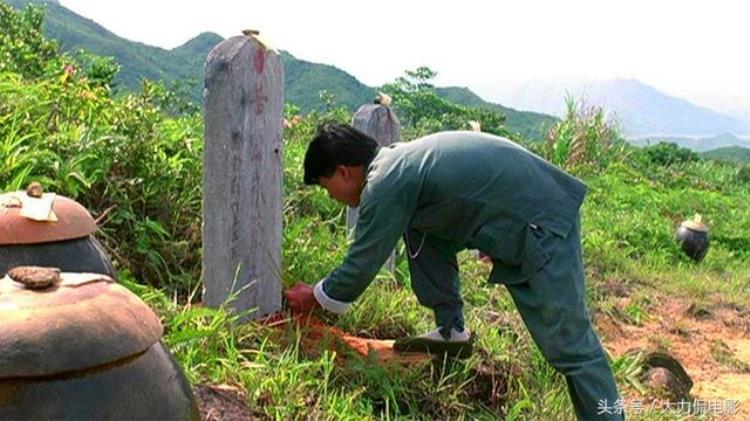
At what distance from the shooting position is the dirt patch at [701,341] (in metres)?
5.11

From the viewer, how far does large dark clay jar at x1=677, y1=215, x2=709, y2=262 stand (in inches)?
352

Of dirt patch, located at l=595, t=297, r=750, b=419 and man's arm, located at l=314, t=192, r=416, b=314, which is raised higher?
man's arm, located at l=314, t=192, r=416, b=314

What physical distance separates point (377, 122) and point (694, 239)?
528 centimetres

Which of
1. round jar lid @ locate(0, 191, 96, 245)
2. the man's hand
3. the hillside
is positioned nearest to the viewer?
round jar lid @ locate(0, 191, 96, 245)

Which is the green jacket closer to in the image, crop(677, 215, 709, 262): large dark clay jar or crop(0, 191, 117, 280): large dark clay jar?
crop(0, 191, 117, 280): large dark clay jar

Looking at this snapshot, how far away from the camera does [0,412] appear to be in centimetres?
140

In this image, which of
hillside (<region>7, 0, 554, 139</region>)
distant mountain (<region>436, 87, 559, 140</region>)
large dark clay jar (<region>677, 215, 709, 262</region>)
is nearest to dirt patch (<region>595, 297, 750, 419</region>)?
large dark clay jar (<region>677, 215, 709, 262</region>)

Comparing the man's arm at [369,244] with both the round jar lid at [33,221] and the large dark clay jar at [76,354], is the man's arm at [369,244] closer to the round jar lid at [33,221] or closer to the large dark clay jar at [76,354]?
the round jar lid at [33,221]

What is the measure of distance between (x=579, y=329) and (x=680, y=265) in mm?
5943

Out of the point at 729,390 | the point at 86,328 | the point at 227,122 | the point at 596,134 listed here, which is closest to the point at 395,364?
the point at 227,122

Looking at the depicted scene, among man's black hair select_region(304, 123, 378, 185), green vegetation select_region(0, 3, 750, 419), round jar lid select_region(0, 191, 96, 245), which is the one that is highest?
man's black hair select_region(304, 123, 378, 185)

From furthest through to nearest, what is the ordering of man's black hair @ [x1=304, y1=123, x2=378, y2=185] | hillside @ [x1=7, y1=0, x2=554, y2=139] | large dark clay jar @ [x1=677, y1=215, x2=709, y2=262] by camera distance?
hillside @ [x1=7, y1=0, x2=554, y2=139]
large dark clay jar @ [x1=677, y1=215, x2=709, y2=262]
man's black hair @ [x1=304, y1=123, x2=378, y2=185]

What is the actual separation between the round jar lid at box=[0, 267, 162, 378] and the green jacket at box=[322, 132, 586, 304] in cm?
160

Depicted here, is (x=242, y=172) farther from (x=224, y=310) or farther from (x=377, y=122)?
(x=377, y=122)
